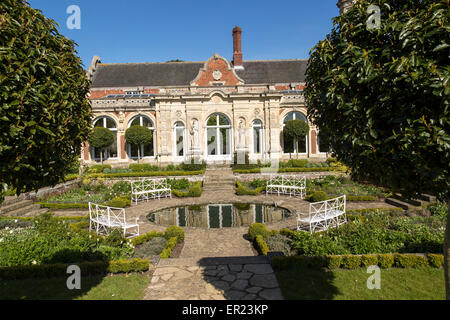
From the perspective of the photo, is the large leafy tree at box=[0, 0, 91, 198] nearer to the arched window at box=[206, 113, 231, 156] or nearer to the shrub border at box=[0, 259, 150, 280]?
the shrub border at box=[0, 259, 150, 280]

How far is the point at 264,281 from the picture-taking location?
4.64 metres

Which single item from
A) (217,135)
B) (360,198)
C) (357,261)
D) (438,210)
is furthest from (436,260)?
(217,135)

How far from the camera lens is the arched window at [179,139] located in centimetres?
2134

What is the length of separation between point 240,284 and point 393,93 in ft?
12.0

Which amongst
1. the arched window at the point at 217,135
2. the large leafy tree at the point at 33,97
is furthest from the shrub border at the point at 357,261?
the arched window at the point at 217,135

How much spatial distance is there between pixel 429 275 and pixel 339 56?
4356 millimetres

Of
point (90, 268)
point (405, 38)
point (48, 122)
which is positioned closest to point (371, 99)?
point (405, 38)

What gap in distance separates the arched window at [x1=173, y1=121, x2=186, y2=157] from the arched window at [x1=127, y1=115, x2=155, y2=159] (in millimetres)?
1955

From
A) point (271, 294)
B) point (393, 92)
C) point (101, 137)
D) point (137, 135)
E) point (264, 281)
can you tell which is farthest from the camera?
point (137, 135)

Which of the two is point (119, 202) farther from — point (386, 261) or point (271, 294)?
point (386, 261)

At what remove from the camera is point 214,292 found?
4.34m

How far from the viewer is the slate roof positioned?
2595cm


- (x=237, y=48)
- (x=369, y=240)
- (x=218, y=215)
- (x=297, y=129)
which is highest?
(x=237, y=48)

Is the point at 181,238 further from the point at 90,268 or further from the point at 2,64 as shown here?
the point at 2,64
